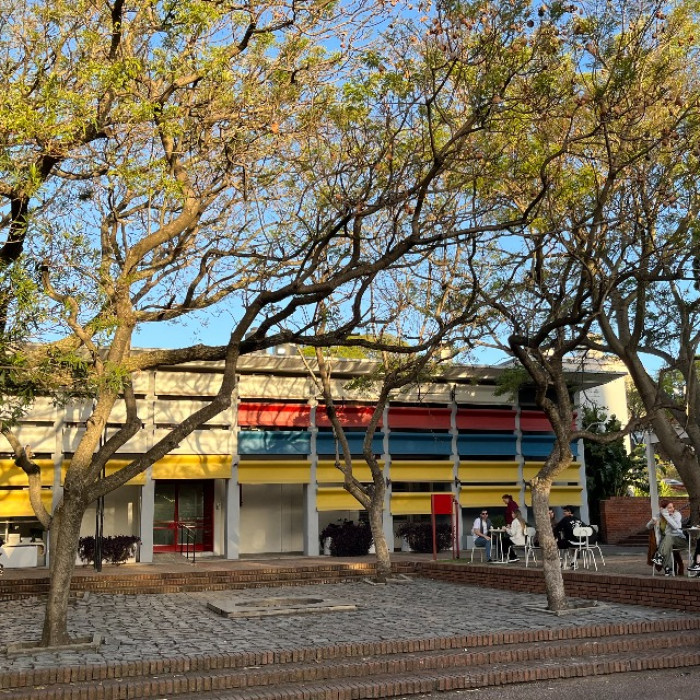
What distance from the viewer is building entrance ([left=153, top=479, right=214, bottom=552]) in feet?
71.3

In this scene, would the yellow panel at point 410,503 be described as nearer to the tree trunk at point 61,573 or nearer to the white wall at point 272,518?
the white wall at point 272,518

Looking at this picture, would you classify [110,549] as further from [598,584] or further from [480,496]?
[598,584]

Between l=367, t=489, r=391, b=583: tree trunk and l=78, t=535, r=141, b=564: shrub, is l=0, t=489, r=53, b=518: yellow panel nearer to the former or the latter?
l=78, t=535, r=141, b=564: shrub

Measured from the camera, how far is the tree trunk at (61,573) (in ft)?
30.0

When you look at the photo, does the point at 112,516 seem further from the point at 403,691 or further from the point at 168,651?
the point at 403,691

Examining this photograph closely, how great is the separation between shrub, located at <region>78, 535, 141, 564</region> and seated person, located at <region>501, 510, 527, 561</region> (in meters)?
8.97

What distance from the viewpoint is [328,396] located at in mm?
17062

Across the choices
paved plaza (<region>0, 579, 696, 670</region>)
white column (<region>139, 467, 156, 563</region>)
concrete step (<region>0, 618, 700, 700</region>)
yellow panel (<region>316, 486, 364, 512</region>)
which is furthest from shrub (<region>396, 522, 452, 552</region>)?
concrete step (<region>0, 618, 700, 700</region>)

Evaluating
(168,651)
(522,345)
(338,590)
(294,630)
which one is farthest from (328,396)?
(168,651)

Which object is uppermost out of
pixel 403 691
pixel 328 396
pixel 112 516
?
pixel 328 396

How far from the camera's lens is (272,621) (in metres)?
11.1

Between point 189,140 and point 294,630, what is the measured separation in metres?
6.63

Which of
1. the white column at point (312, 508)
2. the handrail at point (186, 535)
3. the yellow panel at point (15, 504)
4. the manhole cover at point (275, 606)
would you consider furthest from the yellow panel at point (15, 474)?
the manhole cover at point (275, 606)

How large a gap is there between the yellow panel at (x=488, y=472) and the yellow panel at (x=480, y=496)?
212mm
